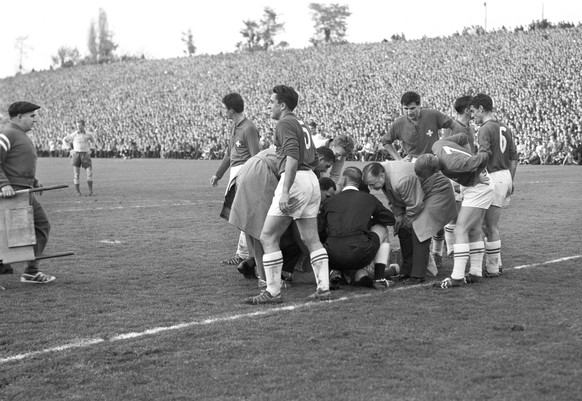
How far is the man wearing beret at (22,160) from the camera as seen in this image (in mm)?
8844

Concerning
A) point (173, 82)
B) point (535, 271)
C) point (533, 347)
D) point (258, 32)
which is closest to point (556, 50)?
point (173, 82)

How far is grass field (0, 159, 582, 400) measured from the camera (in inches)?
199

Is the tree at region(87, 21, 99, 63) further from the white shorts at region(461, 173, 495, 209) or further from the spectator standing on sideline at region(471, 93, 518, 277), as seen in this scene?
the white shorts at region(461, 173, 495, 209)

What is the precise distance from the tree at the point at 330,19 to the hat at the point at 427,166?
11275 centimetres

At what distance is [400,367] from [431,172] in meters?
3.38

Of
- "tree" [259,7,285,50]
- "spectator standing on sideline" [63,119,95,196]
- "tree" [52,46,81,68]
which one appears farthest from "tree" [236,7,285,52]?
"spectator standing on sideline" [63,119,95,196]

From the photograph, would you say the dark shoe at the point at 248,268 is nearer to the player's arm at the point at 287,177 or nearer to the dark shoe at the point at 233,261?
the dark shoe at the point at 233,261

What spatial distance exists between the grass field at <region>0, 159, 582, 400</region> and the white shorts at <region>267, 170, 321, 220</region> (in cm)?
78

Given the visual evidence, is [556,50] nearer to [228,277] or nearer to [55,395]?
[228,277]

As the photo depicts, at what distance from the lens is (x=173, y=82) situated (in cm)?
8150

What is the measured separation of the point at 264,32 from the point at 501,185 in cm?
11548

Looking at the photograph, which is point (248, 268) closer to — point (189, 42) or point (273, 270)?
point (273, 270)

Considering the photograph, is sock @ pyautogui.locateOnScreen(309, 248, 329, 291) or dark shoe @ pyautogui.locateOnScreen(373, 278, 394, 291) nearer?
sock @ pyautogui.locateOnScreen(309, 248, 329, 291)

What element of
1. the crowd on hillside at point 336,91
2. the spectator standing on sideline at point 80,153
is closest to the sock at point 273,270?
the spectator standing on sideline at point 80,153
